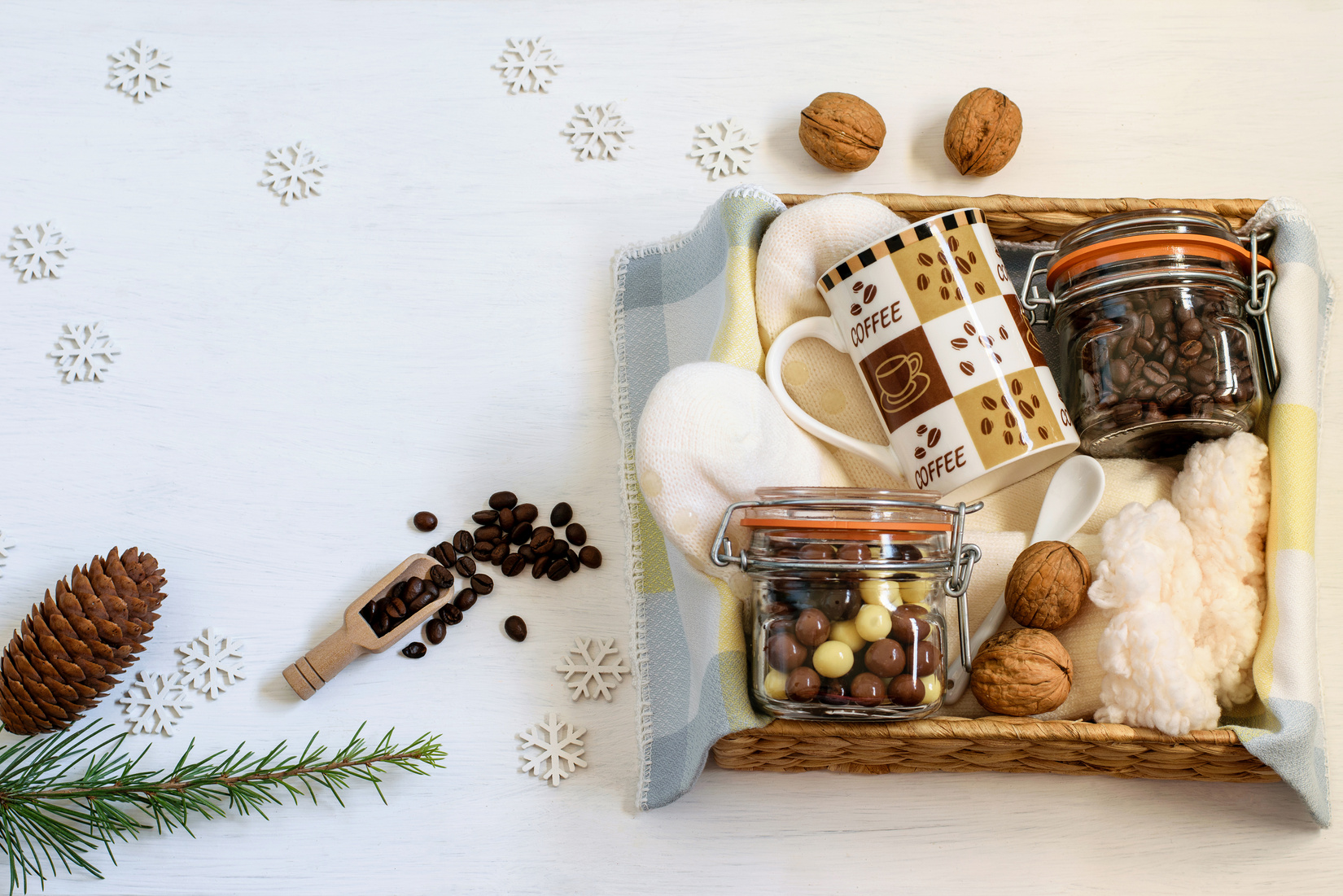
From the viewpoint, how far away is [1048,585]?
727 mm

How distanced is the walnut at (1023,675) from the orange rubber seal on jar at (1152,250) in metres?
0.31

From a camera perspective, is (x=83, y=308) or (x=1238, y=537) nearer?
(x=1238, y=537)

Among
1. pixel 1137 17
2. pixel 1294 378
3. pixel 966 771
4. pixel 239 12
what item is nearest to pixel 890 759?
pixel 966 771

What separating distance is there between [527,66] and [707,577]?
1.92 feet

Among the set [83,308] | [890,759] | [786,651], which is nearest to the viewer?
[786,651]

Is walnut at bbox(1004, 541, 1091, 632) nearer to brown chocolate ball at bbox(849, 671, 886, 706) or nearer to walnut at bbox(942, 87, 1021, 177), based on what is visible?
brown chocolate ball at bbox(849, 671, 886, 706)

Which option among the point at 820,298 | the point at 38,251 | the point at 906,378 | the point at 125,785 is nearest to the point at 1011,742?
the point at 906,378

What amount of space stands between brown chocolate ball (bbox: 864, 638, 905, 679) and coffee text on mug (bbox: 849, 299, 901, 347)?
25 cm

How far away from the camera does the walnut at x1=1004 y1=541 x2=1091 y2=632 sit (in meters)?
0.73

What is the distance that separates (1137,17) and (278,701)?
3.62 feet

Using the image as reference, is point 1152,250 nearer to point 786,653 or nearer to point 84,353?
point 786,653

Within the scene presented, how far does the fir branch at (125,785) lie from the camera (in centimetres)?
78

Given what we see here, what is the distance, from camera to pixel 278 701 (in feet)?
2.79

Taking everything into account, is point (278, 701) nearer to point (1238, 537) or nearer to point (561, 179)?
point (561, 179)
